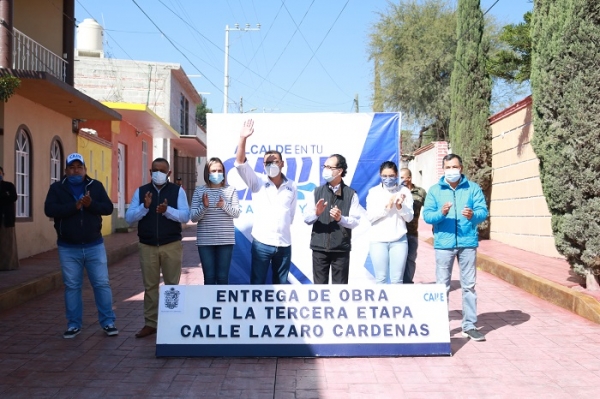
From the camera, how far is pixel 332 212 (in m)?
Answer: 6.69

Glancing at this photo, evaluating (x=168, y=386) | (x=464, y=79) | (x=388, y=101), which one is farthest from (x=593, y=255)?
(x=388, y=101)

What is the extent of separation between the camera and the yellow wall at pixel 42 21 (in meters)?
14.6

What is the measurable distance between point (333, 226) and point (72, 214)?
2553mm

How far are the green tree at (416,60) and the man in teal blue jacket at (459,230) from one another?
26765 mm

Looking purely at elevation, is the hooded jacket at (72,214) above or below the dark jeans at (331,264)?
above

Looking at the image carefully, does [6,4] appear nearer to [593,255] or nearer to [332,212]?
[332,212]

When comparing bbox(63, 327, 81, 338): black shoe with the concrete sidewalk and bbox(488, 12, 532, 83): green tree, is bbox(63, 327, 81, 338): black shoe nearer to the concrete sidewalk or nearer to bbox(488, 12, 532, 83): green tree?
the concrete sidewalk

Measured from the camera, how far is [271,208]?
277 inches

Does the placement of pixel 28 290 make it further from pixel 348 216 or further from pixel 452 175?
pixel 452 175

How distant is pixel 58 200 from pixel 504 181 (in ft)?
43.4

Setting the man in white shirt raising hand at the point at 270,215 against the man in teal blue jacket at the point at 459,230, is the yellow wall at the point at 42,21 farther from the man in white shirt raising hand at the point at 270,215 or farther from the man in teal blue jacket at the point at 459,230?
the man in teal blue jacket at the point at 459,230

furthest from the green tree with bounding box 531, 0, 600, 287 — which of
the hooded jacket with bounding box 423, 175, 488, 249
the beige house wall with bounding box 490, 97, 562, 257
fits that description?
the beige house wall with bounding box 490, 97, 562, 257

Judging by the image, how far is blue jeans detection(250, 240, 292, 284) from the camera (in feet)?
22.9

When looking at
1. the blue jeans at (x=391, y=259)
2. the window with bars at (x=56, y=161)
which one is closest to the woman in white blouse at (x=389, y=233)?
the blue jeans at (x=391, y=259)
